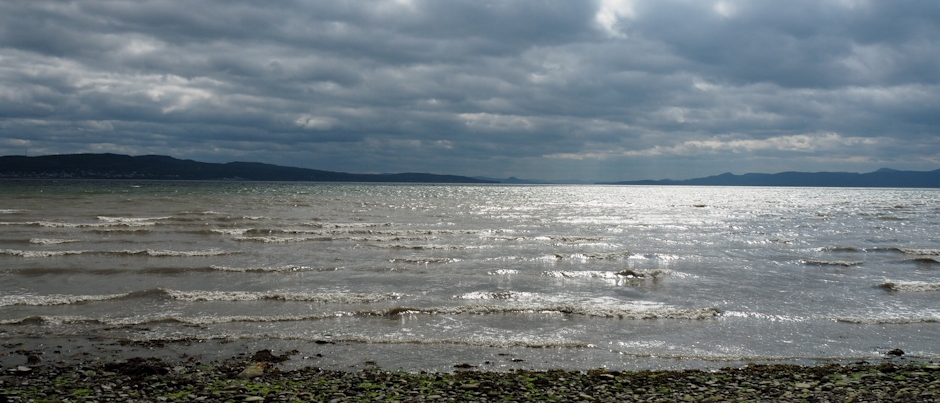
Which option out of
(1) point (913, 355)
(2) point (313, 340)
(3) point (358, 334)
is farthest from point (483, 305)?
(1) point (913, 355)

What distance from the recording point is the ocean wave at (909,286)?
61.9ft

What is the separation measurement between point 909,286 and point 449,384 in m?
18.7

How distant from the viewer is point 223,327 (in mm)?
13195

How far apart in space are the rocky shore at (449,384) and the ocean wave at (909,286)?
10.6 metres

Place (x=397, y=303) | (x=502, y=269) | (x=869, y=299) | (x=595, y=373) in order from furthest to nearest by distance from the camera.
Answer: (x=502, y=269) < (x=869, y=299) < (x=397, y=303) < (x=595, y=373)

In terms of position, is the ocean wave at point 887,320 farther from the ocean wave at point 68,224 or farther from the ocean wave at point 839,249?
the ocean wave at point 68,224

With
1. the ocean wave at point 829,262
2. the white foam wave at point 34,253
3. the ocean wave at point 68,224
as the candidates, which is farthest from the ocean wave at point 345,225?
the ocean wave at point 829,262

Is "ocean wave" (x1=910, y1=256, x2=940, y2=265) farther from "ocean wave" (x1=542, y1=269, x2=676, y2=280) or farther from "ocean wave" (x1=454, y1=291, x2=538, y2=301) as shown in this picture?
"ocean wave" (x1=454, y1=291, x2=538, y2=301)

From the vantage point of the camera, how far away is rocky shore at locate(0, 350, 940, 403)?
27.5 ft

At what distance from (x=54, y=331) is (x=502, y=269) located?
47.7ft

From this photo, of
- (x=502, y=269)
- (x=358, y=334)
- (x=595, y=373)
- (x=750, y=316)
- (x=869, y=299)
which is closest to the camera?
(x=595, y=373)

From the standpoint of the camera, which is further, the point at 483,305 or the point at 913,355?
the point at 483,305

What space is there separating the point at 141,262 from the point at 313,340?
15.5 meters

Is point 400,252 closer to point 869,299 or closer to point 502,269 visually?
point 502,269
